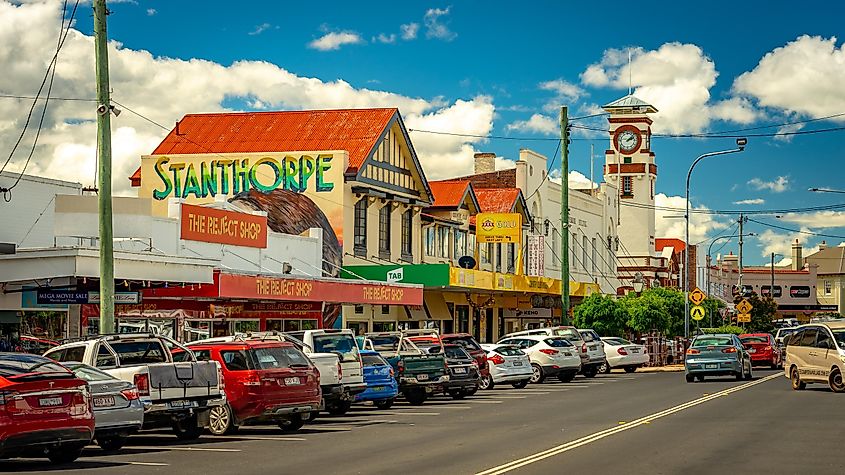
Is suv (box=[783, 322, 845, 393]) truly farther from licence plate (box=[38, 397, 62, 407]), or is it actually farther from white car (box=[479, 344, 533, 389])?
licence plate (box=[38, 397, 62, 407])

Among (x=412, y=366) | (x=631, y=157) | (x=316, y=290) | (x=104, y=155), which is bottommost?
(x=412, y=366)

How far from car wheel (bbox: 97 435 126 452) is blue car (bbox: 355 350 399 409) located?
8538mm

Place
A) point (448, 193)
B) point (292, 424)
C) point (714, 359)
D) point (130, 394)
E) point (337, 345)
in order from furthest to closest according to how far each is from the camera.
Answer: point (448, 193) < point (714, 359) < point (337, 345) < point (292, 424) < point (130, 394)

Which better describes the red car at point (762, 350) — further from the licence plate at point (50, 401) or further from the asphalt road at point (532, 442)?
the licence plate at point (50, 401)

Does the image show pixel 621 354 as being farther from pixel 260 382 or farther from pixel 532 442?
pixel 532 442

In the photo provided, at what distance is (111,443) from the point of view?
18984 millimetres

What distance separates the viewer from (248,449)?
62.0 ft

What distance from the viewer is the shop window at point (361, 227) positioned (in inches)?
1765

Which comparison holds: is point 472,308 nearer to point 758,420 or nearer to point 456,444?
point 758,420

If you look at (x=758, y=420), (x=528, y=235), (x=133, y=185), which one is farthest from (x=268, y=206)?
(x=758, y=420)

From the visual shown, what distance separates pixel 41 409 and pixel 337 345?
35.4 feet

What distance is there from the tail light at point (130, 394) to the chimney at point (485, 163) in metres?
49.9

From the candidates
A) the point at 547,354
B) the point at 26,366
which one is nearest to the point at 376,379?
the point at 26,366

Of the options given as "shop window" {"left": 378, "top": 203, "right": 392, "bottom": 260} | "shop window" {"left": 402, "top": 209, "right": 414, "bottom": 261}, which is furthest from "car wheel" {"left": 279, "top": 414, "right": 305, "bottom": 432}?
"shop window" {"left": 402, "top": 209, "right": 414, "bottom": 261}
